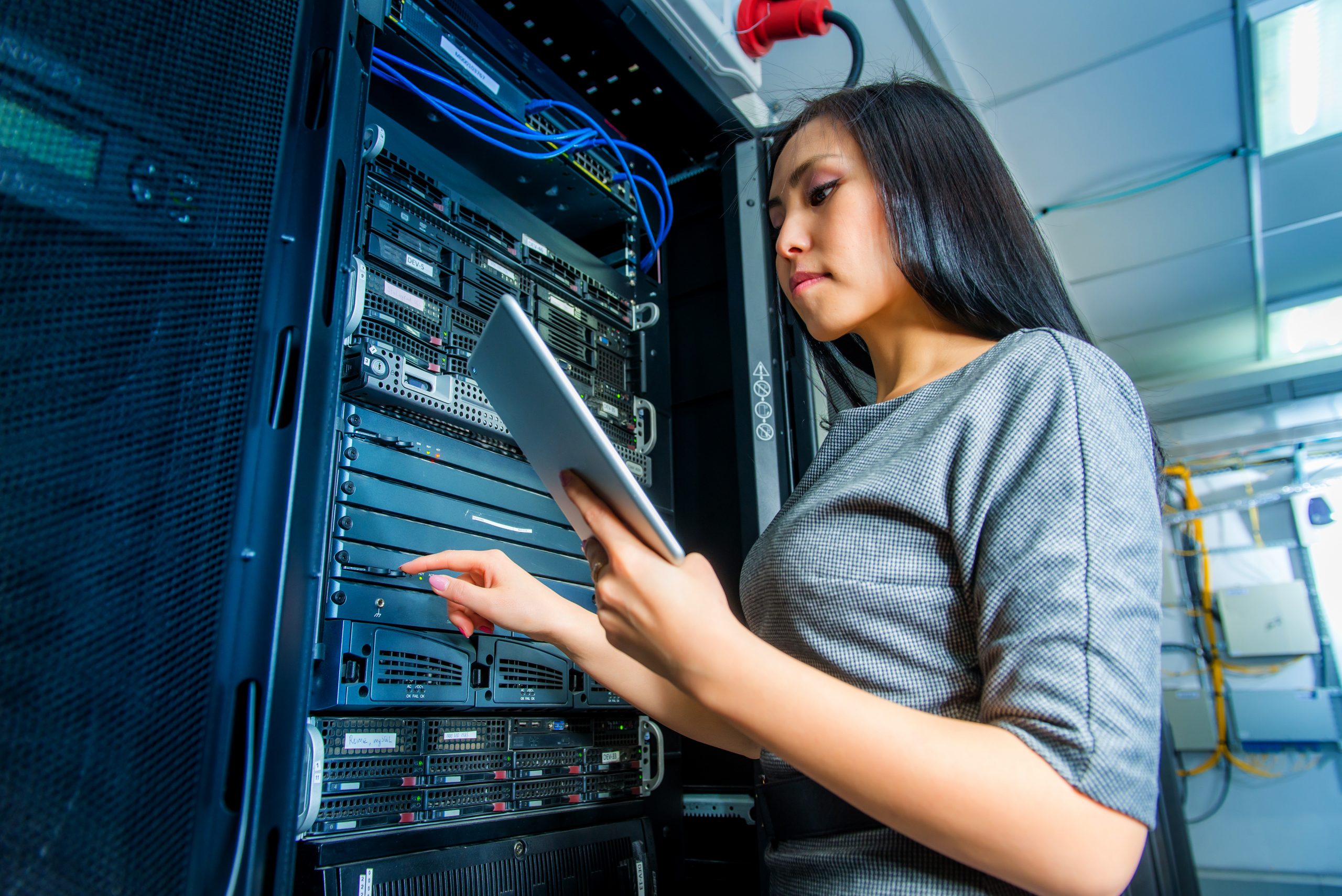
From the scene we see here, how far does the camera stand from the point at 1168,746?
88.7 inches

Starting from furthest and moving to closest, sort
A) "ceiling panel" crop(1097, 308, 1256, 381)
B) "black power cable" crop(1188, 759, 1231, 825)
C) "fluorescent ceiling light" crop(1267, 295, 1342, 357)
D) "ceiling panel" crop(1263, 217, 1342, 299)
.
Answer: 1. "black power cable" crop(1188, 759, 1231, 825)
2. "ceiling panel" crop(1097, 308, 1256, 381)
3. "fluorescent ceiling light" crop(1267, 295, 1342, 357)
4. "ceiling panel" crop(1263, 217, 1342, 299)

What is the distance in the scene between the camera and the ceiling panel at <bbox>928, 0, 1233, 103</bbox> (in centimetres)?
219

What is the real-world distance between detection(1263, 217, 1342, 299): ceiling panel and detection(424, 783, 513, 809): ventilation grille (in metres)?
3.78

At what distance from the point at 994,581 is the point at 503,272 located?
851 mm

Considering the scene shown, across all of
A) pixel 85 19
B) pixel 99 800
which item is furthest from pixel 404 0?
pixel 99 800

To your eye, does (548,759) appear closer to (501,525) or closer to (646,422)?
(501,525)

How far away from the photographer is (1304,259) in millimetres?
3451

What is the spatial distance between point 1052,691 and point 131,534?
52 centimetres

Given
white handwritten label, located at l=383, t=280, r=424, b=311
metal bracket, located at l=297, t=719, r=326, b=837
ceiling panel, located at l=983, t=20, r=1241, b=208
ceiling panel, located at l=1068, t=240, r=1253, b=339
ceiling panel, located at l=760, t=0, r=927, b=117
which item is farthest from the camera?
ceiling panel, located at l=1068, t=240, r=1253, b=339

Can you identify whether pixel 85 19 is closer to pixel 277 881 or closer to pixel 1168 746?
pixel 277 881

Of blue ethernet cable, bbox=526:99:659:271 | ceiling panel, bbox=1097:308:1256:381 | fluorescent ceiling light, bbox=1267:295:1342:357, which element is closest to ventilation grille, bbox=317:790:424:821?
blue ethernet cable, bbox=526:99:659:271

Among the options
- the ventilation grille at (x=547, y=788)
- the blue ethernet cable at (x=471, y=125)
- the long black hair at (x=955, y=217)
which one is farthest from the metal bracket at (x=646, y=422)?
the long black hair at (x=955, y=217)

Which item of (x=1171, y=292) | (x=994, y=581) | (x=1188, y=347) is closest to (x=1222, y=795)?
(x=1188, y=347)

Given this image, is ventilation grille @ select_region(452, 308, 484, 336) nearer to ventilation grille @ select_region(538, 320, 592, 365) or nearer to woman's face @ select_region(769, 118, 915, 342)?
ventilation grille @ select_region(538, 320, 592, 365)
